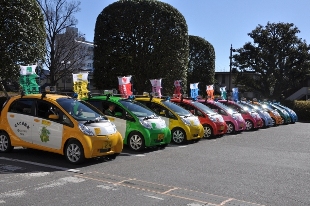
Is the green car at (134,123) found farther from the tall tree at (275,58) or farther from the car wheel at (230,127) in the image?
the tall tree at (275,58)

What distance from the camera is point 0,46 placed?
50.8ft

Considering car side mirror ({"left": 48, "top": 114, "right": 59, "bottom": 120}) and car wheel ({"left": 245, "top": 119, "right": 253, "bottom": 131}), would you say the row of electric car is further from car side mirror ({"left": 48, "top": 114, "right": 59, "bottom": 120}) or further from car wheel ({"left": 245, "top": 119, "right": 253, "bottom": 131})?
car wheel ({"left": 245, "top": 119, "right": 253, "bottom": 131})

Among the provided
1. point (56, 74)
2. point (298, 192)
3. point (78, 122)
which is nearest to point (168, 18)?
point (56, 74)

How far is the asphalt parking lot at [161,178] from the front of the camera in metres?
6.05

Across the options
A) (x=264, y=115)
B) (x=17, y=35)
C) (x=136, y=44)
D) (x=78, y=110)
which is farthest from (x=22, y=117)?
(x=264, y=115)

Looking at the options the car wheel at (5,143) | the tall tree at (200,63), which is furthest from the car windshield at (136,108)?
the tall tree at (200,63)

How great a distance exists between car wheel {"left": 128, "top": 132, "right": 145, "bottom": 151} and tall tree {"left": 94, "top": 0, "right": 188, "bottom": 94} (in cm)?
1098

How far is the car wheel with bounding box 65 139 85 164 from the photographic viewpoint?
847cm

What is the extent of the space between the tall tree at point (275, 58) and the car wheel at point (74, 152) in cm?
2748

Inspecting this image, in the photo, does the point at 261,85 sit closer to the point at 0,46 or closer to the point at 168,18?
the point at 168,18

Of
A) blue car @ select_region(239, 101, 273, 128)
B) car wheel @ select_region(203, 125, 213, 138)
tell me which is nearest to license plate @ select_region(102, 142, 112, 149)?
car wheel @ select_region(203, 125, 213, 138)

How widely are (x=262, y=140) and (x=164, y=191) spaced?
29.1 feet

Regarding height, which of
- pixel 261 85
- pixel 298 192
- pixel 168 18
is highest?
pixel 168 18

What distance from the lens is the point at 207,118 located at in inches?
579
